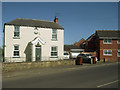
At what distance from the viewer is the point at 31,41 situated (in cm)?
1903

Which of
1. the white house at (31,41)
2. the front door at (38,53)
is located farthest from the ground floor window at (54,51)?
the front door at (38,53)

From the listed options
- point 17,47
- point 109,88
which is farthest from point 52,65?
point 109,88

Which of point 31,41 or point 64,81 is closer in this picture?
point 64,81

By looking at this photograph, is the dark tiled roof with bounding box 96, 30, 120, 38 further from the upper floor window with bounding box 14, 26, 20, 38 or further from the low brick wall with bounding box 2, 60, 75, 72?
the upper floor window with bounding box 14, 26, 20, 38

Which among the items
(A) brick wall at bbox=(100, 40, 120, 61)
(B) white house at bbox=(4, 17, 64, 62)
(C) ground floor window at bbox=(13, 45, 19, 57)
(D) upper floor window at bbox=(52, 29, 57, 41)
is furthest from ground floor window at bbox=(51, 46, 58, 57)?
(A) brick wall at bbox=(100, 40, 120, 61)

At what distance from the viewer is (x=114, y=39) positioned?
28.1 metres

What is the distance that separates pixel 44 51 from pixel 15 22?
6.11 metres

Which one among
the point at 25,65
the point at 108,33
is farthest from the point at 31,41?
the point at 108,33

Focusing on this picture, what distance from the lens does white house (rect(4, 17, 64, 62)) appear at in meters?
18.0

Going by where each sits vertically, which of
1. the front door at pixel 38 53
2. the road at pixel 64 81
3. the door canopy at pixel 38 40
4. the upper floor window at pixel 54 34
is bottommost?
the road at pixel 64 81

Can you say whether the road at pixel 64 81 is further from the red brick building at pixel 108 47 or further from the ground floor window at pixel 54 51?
the red brick building at pixel 108 47

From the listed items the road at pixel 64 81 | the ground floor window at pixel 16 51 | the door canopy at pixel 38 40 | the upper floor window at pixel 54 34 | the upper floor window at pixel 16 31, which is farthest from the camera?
the upper floor window at pixel 54 34

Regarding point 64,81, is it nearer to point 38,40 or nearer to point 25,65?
point 25,65

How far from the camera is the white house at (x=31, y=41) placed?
58.9 ft
